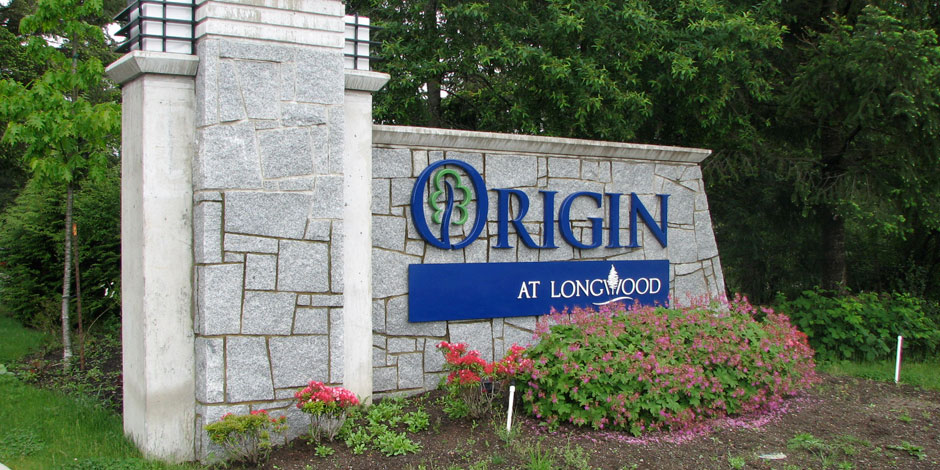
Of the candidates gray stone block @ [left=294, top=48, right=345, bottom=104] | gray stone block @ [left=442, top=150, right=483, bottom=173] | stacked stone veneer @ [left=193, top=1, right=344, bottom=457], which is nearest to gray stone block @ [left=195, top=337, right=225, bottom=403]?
stacked stone veneer @ [left=193, top=1, right=344, bottom=457]

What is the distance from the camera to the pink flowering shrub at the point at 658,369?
17.1 ft

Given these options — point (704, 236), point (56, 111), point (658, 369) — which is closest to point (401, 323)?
point (658, 369)

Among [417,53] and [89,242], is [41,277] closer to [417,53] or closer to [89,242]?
[89,242]

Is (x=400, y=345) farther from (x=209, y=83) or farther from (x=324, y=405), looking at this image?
(x=209, y=83)

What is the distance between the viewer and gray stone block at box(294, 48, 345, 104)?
5.04m

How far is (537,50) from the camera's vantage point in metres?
8.57

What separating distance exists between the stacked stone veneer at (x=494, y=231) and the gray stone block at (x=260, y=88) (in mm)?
1149

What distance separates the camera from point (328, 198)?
512cm

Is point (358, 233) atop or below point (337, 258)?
atop

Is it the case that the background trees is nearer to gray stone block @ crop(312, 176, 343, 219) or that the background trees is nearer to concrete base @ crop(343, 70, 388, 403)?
concrete base @ crop(343, 70, 388, 403)

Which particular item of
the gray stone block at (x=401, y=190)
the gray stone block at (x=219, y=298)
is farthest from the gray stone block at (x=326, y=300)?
the gray stone block at (x=401, y=190)

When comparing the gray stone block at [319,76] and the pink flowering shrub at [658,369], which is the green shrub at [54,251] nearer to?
the gray stone block at [319,76]

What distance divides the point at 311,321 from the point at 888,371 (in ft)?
21.6

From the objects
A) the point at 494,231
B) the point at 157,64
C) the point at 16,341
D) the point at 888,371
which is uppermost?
the point at 157,64
